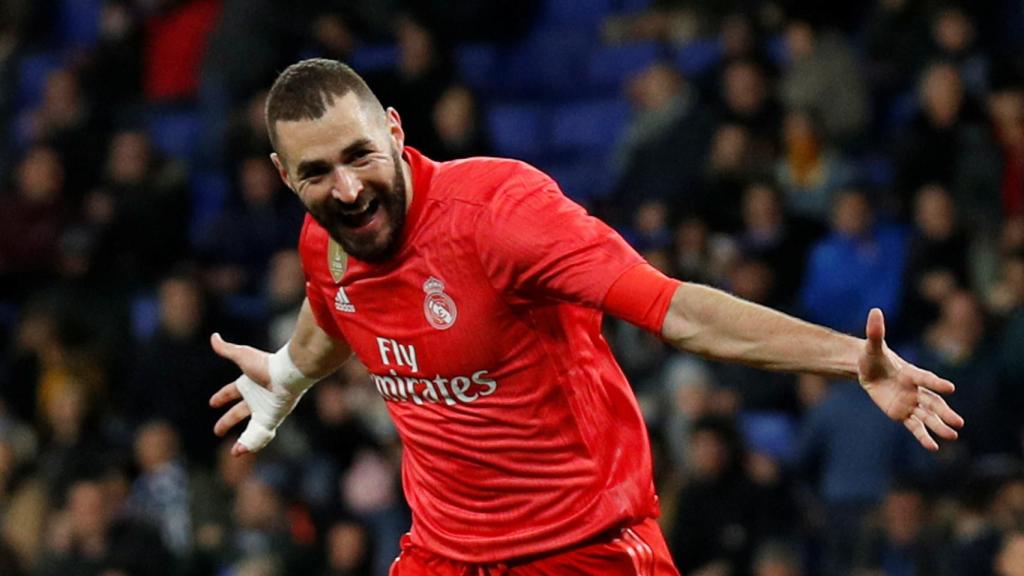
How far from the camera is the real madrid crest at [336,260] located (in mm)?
4824

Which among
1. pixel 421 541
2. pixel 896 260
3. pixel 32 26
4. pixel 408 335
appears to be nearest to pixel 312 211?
pixel 408 335

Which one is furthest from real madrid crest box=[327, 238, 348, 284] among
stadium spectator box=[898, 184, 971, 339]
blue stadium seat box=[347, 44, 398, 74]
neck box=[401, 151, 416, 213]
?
blue stadium seat box=[347, 44, 398, 74]

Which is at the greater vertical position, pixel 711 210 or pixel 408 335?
pixel 408 335

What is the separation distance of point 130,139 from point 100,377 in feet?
5.82

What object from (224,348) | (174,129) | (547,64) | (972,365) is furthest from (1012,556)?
(174,129)

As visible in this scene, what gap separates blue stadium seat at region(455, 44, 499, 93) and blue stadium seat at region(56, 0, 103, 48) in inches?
144

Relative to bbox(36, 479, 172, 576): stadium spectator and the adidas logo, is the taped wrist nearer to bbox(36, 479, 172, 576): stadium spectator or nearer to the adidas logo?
the adidas logo

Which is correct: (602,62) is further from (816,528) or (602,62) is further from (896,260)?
(816,528)

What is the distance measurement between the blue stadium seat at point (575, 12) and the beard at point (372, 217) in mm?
9144

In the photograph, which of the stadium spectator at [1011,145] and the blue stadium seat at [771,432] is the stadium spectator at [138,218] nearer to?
the blue stadium seat at [771,432]

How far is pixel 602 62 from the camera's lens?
13172mm

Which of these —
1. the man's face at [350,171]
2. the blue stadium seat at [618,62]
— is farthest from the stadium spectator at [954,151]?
the man's face at [350,171]

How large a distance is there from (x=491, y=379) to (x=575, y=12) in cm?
931

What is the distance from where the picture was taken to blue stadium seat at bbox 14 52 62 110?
49.4 ft
